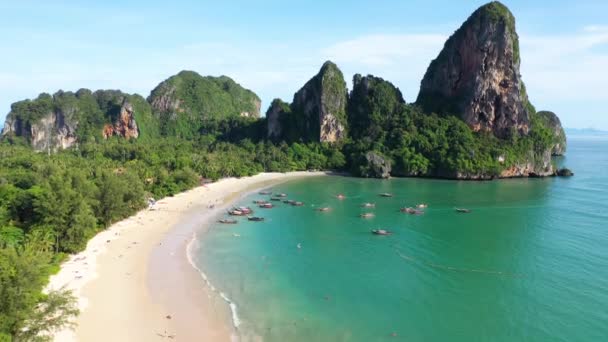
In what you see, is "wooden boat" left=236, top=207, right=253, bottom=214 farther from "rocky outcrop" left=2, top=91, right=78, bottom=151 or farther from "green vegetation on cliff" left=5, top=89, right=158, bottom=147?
"rocky outcrop" left=2, top=91, right=78, bottom=151

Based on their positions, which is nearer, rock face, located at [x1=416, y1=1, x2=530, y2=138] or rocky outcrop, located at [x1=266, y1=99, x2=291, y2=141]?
rock face, located at [x1=416, y1=1, x2=530, y2=138]

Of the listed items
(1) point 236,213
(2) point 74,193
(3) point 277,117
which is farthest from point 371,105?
(2) point 74,193

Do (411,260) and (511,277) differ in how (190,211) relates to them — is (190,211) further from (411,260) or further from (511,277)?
(511,277)

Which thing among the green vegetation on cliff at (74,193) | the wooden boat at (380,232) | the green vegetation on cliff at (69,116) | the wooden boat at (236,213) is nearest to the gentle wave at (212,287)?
the green vegetation on cliff at (74,193)

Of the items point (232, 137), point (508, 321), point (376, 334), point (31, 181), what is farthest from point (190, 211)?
point (232, 137)

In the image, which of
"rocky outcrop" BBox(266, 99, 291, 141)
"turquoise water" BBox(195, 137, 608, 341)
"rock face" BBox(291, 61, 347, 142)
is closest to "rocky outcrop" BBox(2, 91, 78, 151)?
"rocky outcrop" BBox(266, 99, 291, 141)

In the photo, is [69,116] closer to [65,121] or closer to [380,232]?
[65,121]

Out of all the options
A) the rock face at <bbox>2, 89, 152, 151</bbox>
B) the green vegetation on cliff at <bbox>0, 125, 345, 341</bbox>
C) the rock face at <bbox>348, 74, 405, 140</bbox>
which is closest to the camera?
the green vegetation on cliff at <bbox>0, 125, 345, 341</bbox>

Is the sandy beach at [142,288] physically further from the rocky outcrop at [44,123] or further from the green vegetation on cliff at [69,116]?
the rocky outcrop at [44,123]
